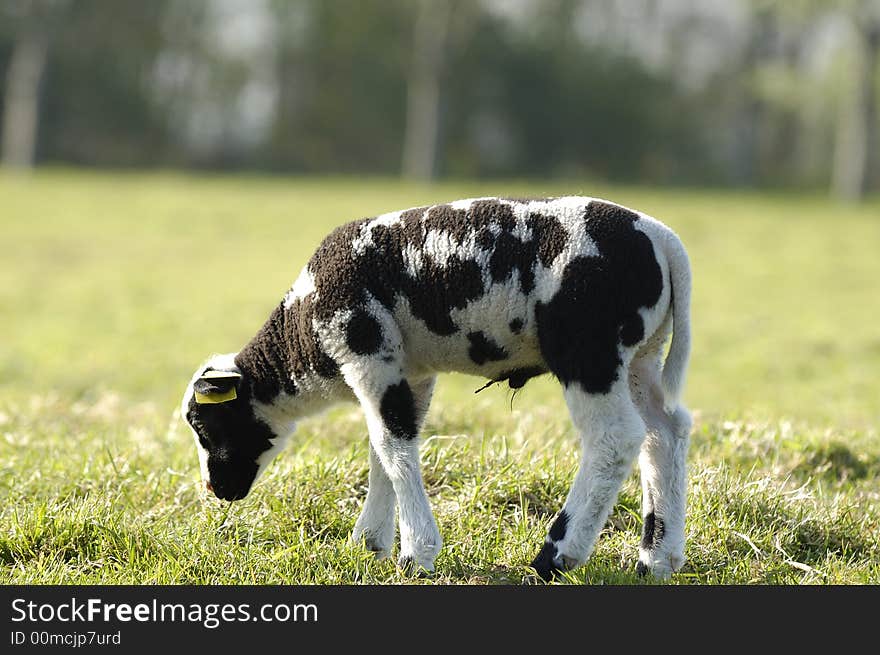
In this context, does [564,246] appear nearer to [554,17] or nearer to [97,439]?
[97,439]

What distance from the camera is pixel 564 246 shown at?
16.0 ft

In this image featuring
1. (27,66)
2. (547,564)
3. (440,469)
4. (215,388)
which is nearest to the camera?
(547,564)

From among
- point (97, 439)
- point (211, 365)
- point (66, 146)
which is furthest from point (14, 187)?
point (211, 365)

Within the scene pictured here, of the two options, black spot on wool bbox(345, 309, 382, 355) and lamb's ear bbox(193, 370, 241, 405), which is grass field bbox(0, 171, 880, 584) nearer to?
lamb's ear bbox(193, 370, 241, 405)

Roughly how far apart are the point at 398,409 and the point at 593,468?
970mm

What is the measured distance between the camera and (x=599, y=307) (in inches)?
188

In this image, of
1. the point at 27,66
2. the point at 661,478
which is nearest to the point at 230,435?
the point at 661,478

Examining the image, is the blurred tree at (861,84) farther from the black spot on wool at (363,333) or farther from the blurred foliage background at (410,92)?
the black spot on wool at (363,333)

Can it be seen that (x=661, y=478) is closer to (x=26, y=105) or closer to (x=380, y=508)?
(x=380, y=508)

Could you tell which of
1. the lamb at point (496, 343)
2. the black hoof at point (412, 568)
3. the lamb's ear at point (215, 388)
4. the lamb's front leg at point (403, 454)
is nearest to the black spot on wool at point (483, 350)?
the lamb at point (496, 343)

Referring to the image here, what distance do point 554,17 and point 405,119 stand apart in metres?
10.3

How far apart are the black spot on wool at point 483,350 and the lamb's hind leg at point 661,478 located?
0.75 m

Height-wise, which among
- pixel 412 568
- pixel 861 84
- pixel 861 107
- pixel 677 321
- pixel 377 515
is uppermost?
→ pixel 861 84

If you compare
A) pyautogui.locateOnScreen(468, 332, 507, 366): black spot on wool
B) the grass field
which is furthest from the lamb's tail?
pyautogui.locateOnScreen(468, 332, 507, 366): black spot on wool
